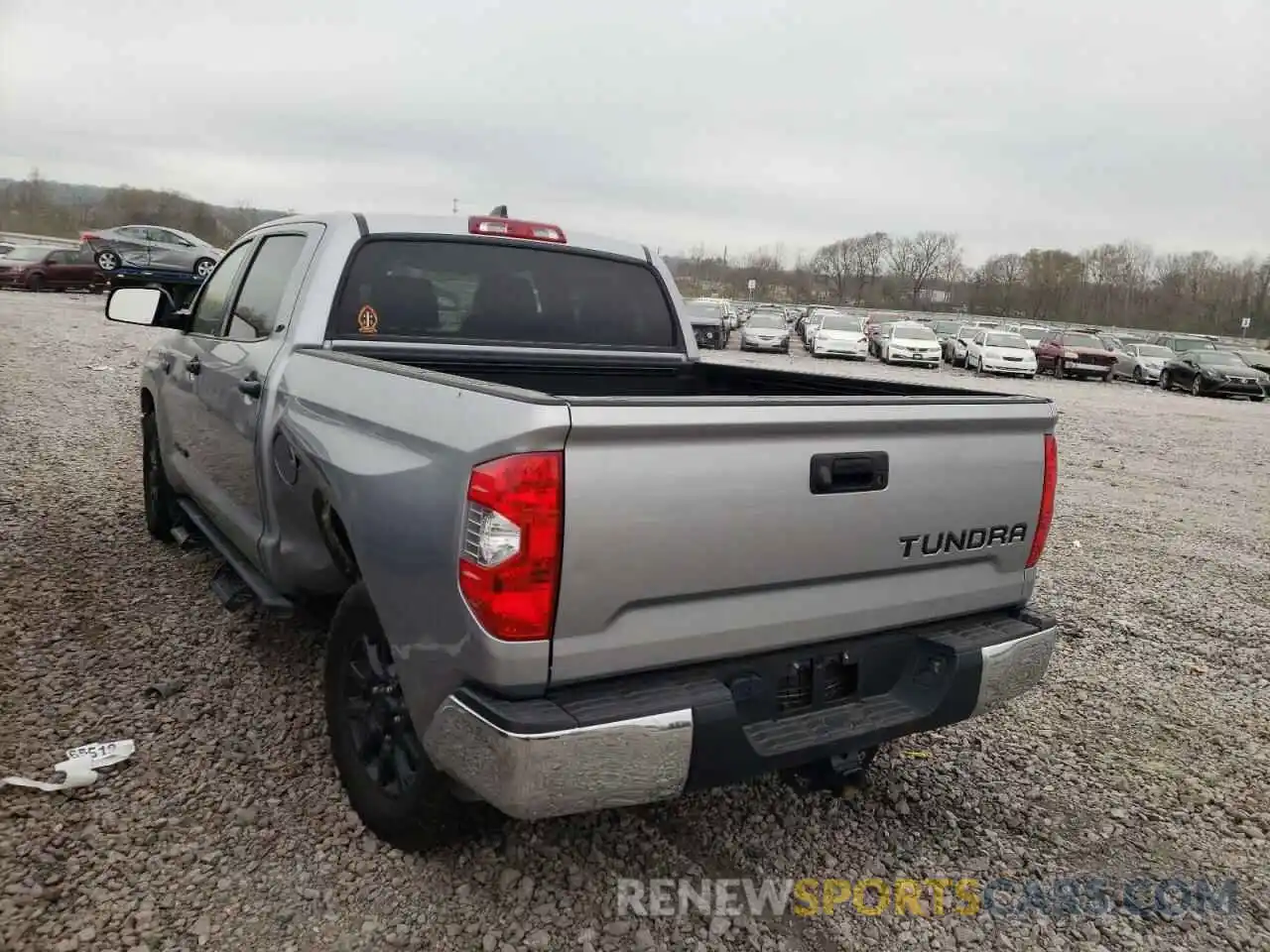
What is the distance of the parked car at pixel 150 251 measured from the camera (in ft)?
76.4

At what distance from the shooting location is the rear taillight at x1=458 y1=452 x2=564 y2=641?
2049mm

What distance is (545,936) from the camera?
2.54m

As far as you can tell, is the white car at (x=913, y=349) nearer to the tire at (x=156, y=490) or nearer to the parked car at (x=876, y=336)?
the parked car at (x=876, y=336)

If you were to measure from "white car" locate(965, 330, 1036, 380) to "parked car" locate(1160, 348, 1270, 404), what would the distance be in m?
3.80

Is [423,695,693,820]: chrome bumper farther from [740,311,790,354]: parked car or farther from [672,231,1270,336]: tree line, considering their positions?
[672,231,1270,336]: tree line

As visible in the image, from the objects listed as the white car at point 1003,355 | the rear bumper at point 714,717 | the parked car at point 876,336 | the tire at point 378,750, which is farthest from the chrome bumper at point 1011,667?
the parked car at point 876,336

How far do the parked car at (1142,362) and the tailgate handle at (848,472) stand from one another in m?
29.6

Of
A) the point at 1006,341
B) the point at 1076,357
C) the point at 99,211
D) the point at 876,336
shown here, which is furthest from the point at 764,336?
the point at 99,211

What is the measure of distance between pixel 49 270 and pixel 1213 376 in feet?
108

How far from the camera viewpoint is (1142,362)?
29.0 m

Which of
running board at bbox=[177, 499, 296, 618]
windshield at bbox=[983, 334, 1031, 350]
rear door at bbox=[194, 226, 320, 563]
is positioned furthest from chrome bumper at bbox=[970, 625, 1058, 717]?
windshield at bbox=[983, 334, 1031, 350]

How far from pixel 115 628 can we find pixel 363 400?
8.16ft

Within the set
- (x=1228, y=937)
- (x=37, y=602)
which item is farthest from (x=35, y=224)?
(x=1228, y=937)

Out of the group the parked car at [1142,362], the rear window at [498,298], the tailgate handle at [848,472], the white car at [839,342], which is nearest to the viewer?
the tailgate handle at [848,472]
